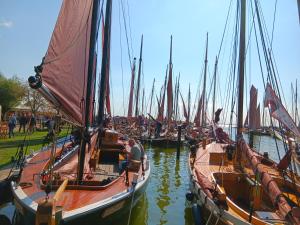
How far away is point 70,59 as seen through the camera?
21.3 feet

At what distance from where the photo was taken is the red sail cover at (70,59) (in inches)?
229

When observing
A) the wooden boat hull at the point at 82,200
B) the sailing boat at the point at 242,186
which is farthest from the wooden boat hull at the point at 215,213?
the wooden boat hull at the point at 82,200

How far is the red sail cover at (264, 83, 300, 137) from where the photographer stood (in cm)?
497

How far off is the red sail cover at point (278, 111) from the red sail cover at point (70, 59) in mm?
4025

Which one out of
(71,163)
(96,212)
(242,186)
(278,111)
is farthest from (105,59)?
(278,111)

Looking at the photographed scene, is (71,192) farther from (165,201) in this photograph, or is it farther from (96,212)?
(165,201)

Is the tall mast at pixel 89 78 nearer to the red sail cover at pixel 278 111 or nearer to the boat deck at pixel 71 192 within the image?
the boat deck at pixel 71 192

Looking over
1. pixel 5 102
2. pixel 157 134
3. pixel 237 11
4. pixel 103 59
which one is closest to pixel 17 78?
pixel 5 102

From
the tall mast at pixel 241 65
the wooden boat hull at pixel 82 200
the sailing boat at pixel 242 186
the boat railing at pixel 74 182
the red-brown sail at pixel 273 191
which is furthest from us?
the tall mast at pixel 241 65

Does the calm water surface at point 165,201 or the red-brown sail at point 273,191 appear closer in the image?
the red-brown sail at point 273,191

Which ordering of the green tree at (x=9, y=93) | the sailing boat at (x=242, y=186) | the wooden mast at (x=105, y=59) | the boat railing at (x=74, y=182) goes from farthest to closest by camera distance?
the green tree at (x=9, y=93) < the wooden mast at (x=105, y=59) < the boat railing at (x=74, y=182) < the sailing boat at (x=242, y=186)

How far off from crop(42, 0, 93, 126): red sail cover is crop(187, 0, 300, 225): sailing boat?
3.60 metres

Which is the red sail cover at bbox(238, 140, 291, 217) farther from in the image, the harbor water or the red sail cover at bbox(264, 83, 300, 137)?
the harbor water

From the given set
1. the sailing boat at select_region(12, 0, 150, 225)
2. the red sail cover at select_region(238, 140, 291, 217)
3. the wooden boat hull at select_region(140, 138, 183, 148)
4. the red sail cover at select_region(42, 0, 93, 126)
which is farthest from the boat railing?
the wooden boat hull at select_region(140, 138, 183, 148)
